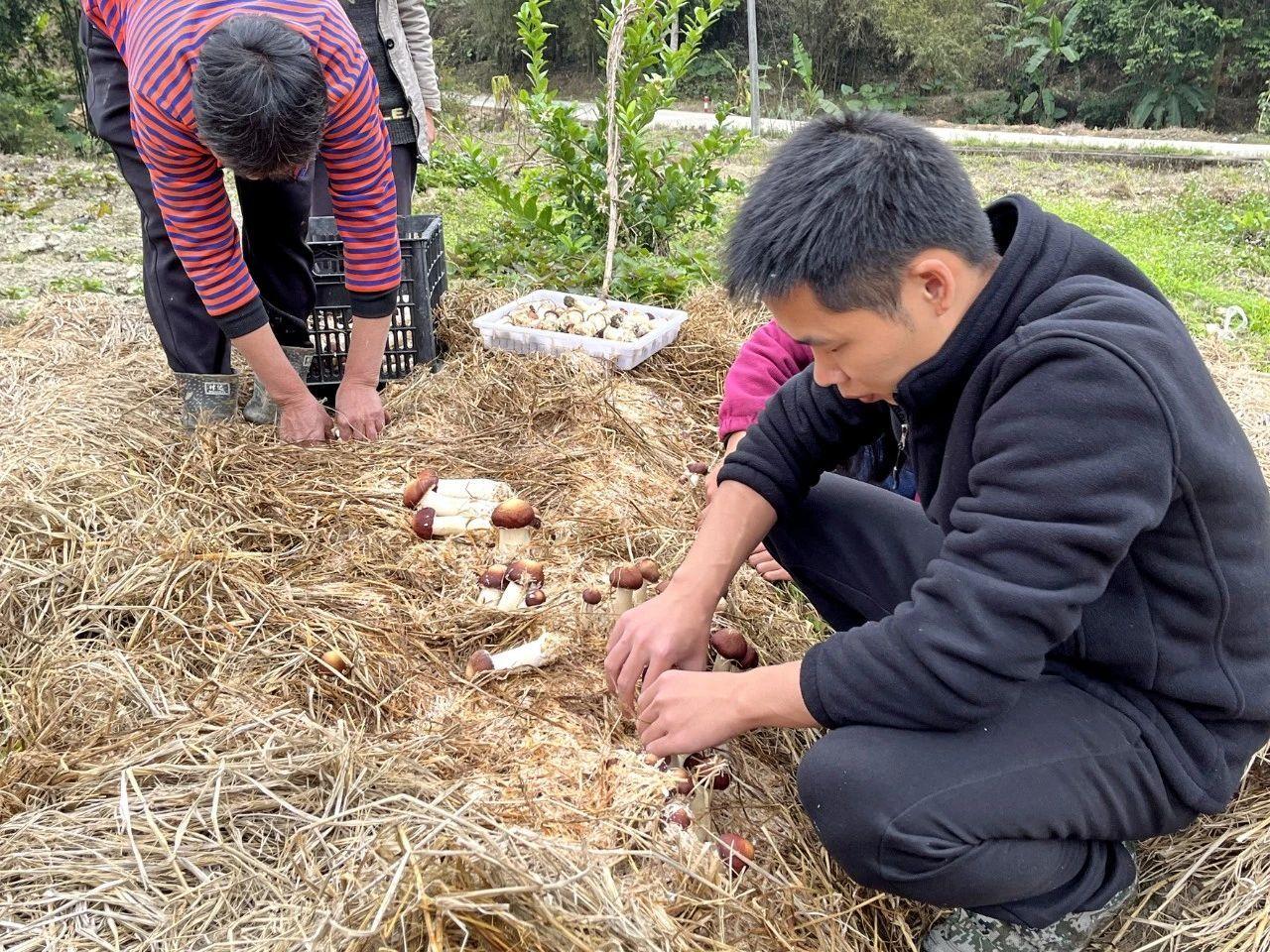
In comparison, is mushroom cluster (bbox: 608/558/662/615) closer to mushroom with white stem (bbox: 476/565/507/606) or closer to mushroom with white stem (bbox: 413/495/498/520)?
mushroom with white stem (bbox: 476/565/507/606)

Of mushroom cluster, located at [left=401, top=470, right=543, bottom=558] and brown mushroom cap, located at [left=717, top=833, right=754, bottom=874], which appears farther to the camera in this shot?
mushroom cluster, located at [left=401, top=470, right=543, bottom=558]

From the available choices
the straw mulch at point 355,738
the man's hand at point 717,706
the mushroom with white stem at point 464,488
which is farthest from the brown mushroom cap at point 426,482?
the man's hand at point 717,706

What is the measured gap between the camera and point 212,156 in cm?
262

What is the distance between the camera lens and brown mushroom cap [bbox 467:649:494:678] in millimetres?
2145

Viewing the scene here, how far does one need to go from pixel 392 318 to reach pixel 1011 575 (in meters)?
2.69

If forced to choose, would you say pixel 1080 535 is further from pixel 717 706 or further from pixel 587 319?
pixel 587 319

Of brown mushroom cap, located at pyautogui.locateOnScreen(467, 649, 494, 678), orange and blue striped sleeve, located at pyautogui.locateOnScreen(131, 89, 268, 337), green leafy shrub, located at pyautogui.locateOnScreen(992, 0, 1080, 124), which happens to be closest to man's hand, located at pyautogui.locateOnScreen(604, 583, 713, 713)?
brown mushroom cap, located at pyautogui.locateOnScreen(467, 649, 494, 678)

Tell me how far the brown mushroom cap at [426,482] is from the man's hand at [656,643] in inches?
38.9

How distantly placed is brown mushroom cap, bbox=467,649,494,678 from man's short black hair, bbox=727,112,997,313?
102 centimetres

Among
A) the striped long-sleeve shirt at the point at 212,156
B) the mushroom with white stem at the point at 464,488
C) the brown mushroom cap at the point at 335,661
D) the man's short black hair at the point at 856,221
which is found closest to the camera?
the man's short black hair at the point at 856,221

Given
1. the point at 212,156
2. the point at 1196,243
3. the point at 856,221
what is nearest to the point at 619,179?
the point at 212,156

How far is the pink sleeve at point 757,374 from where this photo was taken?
2.63 meters

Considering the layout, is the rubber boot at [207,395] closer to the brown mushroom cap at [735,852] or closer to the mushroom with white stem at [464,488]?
the mushroom with white stem at [464,488]

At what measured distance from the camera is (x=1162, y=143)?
14.8 m
